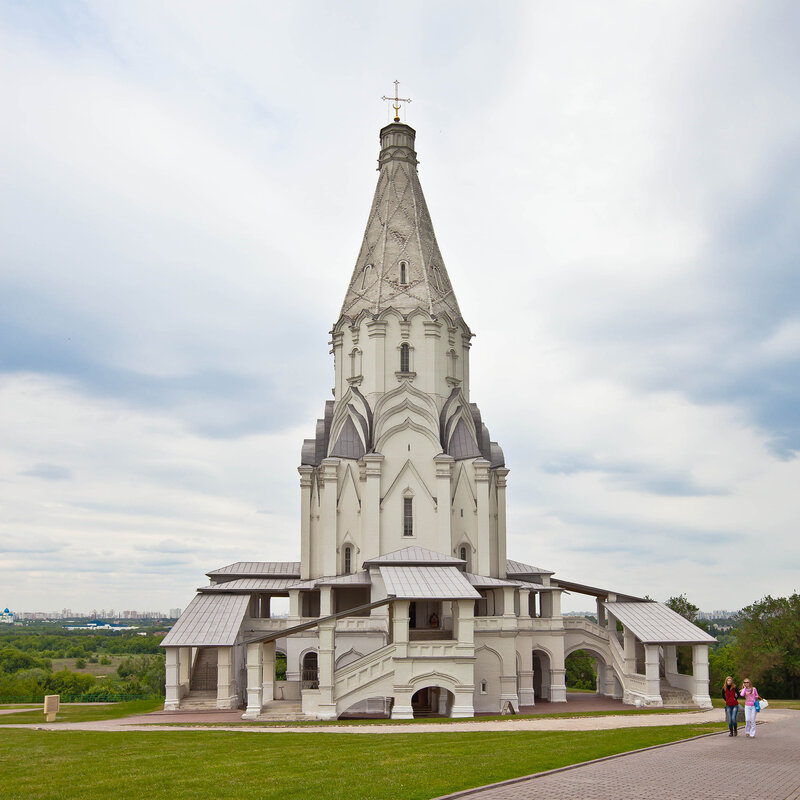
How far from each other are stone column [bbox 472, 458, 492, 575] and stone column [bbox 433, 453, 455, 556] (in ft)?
4.14

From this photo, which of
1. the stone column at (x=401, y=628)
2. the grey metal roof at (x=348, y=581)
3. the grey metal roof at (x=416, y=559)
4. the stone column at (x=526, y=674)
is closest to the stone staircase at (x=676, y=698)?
the stone column at (x=526, y=674)

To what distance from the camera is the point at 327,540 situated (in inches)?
1394

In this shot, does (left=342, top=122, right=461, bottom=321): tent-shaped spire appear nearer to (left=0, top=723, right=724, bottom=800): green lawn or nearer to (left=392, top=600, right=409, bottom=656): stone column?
(left=392, top=600, right=409, bottom=656): stone column

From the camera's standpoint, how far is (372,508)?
116 ft

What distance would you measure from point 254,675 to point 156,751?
10.5 meters

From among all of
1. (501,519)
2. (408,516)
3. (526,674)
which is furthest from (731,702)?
(501,519)

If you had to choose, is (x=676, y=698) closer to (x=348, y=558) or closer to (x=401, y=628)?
(x=401, y=628)

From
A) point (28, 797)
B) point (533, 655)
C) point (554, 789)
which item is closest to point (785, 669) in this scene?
point (533, 655)

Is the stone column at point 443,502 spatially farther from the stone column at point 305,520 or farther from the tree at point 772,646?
the tree at point 772,646

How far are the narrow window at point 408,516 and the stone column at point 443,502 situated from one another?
114cm

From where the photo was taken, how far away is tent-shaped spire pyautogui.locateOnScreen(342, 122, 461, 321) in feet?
130

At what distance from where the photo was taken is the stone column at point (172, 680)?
95.7ft

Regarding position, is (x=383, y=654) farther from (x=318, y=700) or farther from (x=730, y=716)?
(x=730, y=716)

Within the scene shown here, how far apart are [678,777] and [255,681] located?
1690 cm
